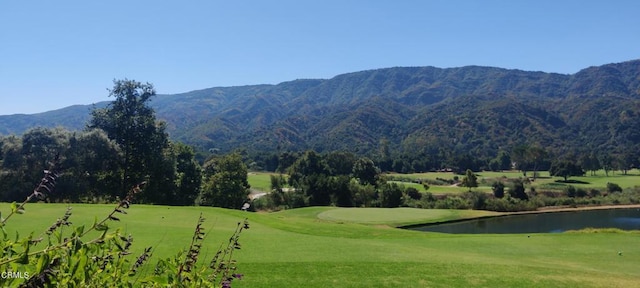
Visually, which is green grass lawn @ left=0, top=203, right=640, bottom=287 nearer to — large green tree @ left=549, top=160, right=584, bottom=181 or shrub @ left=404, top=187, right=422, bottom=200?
shrub @ left=404, top=187, right=422, bottom=200

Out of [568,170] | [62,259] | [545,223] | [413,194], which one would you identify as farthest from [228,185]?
[568,170]

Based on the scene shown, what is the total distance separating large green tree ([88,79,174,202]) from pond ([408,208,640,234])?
91.5 feet

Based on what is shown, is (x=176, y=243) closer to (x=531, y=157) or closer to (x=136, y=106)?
(x=136, y=106)

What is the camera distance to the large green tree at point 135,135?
42.9 meters

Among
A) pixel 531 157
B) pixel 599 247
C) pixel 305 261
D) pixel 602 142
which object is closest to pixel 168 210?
pixel 305 261

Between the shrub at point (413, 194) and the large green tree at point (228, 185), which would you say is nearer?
the large green tree at point (228, 185)

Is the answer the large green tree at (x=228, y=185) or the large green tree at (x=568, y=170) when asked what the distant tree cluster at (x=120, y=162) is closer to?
the large green tree at (x=228, y=185)

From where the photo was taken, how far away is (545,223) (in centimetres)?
5038

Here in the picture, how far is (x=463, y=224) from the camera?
4903cm

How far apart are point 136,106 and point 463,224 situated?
128ft

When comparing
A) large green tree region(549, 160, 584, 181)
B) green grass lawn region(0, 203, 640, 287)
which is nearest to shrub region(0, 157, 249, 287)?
green grass lawn region(0, 203, 640, 287)

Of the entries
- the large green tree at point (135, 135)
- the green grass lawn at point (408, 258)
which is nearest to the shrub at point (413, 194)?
the large green tree at point (135, 135)

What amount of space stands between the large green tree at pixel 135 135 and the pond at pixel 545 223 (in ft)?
91.5

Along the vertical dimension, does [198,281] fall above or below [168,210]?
above
